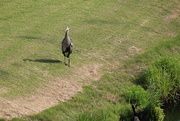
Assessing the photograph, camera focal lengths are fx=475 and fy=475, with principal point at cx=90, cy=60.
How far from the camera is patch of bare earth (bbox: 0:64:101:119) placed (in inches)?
459

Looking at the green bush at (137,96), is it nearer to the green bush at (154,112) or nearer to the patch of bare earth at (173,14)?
the green bush at (154,112)

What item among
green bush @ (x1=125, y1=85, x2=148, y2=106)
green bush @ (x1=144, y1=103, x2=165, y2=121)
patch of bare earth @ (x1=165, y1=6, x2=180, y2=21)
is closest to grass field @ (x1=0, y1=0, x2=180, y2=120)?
patch of bare earth @ (x1=165, y1=6, x2=180, y2=21)

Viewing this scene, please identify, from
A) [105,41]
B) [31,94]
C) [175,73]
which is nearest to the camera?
[31,94]

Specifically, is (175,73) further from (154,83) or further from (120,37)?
(120,37)

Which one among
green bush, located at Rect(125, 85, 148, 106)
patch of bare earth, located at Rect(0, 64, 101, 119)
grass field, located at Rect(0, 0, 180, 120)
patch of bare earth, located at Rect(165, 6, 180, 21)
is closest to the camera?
patch of bare earth, located at Rect(0, 64, 101, 119)

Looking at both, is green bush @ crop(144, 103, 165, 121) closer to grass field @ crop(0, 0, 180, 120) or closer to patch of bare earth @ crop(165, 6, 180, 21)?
grass field @ crop(0, 0, 180, 120)

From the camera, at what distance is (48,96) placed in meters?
12.6

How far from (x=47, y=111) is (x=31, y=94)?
3.08 ft

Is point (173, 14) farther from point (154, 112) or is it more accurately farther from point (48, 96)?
point (48, 96)

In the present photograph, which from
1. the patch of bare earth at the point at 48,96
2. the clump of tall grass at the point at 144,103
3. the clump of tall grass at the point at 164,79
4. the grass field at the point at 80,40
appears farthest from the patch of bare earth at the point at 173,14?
the clump of tall grass at the point at 144,103

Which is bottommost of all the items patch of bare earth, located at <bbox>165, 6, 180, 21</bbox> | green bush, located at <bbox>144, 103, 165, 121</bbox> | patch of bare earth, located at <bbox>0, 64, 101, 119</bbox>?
patch of bare earth, located at <bbox>165, 6, 180, 21</bbox>

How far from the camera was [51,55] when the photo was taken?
15.3 meters

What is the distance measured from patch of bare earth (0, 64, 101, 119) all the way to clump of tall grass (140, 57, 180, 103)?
1549 mm

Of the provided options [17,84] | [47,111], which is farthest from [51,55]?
[47,111]
